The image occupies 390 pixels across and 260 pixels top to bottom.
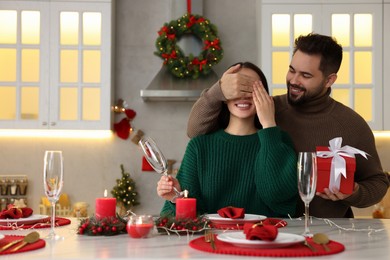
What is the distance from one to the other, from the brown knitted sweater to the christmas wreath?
1561 millimetres

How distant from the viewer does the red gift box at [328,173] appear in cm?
215

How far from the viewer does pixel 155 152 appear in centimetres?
202

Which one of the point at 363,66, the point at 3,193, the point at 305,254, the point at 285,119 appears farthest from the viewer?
the point at 3,193

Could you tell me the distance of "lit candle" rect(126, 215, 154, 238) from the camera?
6.02 ft

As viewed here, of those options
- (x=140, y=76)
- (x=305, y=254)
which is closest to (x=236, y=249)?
(x=305, y=254)

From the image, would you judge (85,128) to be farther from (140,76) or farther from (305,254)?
(305,254)

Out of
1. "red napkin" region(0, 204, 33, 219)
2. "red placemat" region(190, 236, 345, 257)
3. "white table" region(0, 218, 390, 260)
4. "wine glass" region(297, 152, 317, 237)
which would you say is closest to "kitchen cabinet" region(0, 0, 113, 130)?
"red napkin" region(0, 204, 33, 219)

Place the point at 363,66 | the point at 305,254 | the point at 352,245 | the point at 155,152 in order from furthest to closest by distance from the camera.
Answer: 1. the point at 363,66
2. the point at 155,152
3. the point at 352,245
4. the point at 305,254

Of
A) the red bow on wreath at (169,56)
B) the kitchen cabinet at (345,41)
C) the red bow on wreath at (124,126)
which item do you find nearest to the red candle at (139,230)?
the kitchen cabinet at (345,41)

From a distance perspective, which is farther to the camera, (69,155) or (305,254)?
(69,155)

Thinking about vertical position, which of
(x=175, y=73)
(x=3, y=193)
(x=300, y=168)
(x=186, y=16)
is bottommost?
(x=3, y=193)

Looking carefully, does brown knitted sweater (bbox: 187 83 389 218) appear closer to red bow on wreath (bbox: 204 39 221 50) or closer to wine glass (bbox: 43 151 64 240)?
wine glass (bbox: 43 151 64 240)

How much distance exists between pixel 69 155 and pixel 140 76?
0.77 meters

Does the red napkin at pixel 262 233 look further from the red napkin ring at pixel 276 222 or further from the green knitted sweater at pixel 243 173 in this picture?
the green knitted sweater at pixel 243 173
